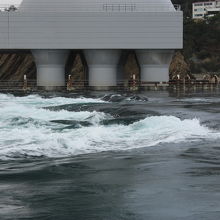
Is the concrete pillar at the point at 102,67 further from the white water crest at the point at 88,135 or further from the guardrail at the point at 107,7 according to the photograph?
the white water crest at the point at 88,135

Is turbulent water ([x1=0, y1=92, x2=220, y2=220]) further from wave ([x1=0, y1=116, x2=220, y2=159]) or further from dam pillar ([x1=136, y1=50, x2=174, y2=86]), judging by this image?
dam pillar ([x1=136, y1=50, x2=174, y2=86])

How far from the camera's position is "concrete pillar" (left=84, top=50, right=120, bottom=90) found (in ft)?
172

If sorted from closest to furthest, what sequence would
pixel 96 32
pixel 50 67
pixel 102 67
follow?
pixel 96 32, pixel 102 67, pixel 50 67

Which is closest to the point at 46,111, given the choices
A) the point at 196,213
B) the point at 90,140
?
the point at 90,140

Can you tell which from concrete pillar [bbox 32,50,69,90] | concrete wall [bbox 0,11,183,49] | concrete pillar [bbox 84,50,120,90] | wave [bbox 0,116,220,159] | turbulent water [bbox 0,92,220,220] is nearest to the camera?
turbulent water [bbox 0,92,220,220]

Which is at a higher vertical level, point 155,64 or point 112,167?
point 155,64

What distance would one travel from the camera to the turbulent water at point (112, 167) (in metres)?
9.89

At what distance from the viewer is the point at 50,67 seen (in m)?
52.8

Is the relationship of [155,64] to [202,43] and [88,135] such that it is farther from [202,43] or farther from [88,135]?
[202,43]

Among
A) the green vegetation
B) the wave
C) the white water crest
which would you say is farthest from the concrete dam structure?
the green vegetation

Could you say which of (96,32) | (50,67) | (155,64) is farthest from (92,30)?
(155,64)

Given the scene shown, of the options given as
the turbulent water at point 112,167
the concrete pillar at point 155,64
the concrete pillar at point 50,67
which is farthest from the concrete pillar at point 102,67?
the turbulent water at point 112,167

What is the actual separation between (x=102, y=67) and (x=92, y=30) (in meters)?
3.77

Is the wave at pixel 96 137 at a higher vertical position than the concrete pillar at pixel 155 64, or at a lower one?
lower
